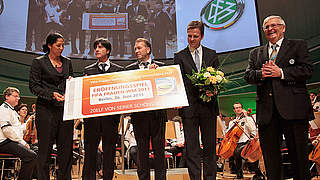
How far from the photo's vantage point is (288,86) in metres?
2.65

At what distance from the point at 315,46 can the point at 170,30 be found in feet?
16.0

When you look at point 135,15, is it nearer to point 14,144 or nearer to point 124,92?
point 14,144

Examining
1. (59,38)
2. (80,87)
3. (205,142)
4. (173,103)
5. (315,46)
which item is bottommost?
(205,142)

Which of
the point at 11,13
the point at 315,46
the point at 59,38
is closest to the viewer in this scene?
the point at 59,38

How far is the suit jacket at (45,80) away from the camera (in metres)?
2.84

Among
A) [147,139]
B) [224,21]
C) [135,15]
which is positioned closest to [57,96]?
[147,139]

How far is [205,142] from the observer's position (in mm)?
2832

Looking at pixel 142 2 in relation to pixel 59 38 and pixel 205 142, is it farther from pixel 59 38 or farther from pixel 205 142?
pixel 205 142

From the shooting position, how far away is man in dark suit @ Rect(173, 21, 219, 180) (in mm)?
2785

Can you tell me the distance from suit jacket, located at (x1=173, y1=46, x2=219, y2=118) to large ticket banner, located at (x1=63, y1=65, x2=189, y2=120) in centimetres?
15

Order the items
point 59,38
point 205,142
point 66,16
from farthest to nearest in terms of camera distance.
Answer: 1. point 66,16
2. point 59,38
3. point 205,142

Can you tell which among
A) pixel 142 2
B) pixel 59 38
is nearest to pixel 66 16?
pixel 142 2

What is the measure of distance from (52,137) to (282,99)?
228 centimetres

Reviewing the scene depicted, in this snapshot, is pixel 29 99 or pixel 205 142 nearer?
pixel 205 142
